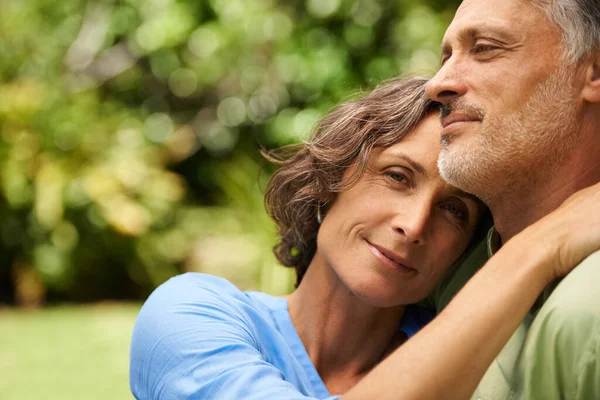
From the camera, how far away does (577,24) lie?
2.10m

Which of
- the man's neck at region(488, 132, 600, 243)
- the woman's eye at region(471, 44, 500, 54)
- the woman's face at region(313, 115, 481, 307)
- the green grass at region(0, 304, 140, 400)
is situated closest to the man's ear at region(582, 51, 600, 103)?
the man's neck at region(488, 132, 600, 243)

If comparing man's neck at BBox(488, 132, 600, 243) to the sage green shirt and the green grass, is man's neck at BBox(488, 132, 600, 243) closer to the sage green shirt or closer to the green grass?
the sage green shirt

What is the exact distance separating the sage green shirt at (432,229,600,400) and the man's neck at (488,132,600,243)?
1.25ft

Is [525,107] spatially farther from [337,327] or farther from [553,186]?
[337,327]

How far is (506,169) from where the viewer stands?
214 centimetres

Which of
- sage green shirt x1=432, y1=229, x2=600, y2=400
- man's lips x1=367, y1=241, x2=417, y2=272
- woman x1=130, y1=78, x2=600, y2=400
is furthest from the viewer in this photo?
man's lips x1=367, y1=241, x2=417, y2=272

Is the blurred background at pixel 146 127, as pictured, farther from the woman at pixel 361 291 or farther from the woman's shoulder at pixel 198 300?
the woman's shoulder at pixel 198 300

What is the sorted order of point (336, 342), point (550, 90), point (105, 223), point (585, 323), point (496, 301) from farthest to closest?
point (105, 223)
point (336, 342)
point (550, 90)
point (496, 301)
point (585, 323)

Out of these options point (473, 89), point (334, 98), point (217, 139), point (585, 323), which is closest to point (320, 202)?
point (473, 89)

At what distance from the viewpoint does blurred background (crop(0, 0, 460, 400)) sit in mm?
7316

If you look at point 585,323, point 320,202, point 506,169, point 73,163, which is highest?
point 506,169

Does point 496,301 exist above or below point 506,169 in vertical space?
below

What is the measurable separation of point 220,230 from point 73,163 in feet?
5.25

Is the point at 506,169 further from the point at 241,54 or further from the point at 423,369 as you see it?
the point at 241,54
